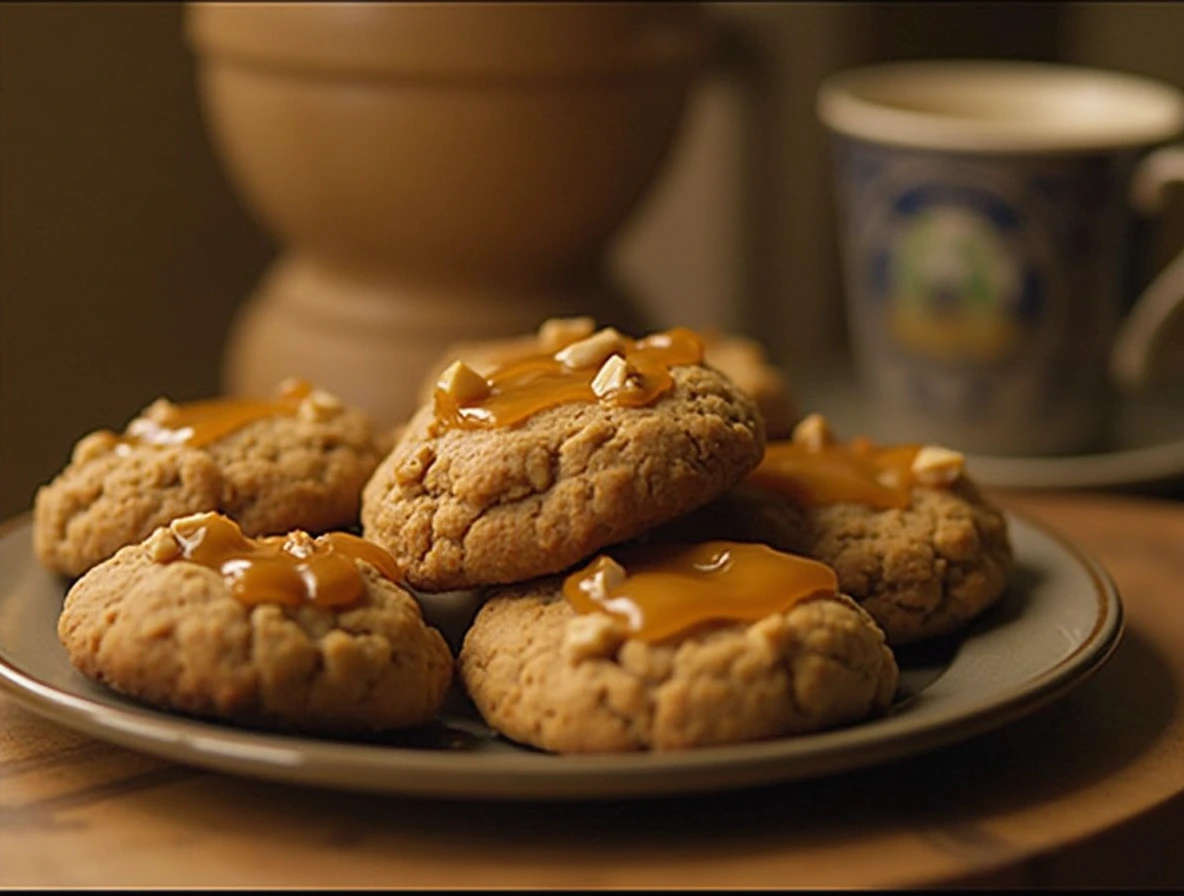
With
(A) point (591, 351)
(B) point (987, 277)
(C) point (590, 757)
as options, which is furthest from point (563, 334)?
(B) point (987, 277)

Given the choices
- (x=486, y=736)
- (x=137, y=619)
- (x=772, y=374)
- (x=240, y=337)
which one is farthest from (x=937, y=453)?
(x=240, y=337)

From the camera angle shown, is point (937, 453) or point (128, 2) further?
point (128, 2)

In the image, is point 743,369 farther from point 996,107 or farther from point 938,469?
point 996,107

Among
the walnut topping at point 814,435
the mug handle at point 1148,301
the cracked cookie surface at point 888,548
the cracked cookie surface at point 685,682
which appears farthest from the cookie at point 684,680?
the mug handle at point 1148,301

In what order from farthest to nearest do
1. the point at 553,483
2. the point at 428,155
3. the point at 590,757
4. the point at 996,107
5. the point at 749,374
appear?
the point at 996,107, the point at 428,155, the point at 749,374, the point at 553,483, the point at 590,757

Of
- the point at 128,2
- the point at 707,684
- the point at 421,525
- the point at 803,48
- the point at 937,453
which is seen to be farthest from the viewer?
the point at 803,48

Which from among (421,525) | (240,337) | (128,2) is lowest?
(240,337)

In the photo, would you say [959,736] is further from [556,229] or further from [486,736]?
[556,229]
